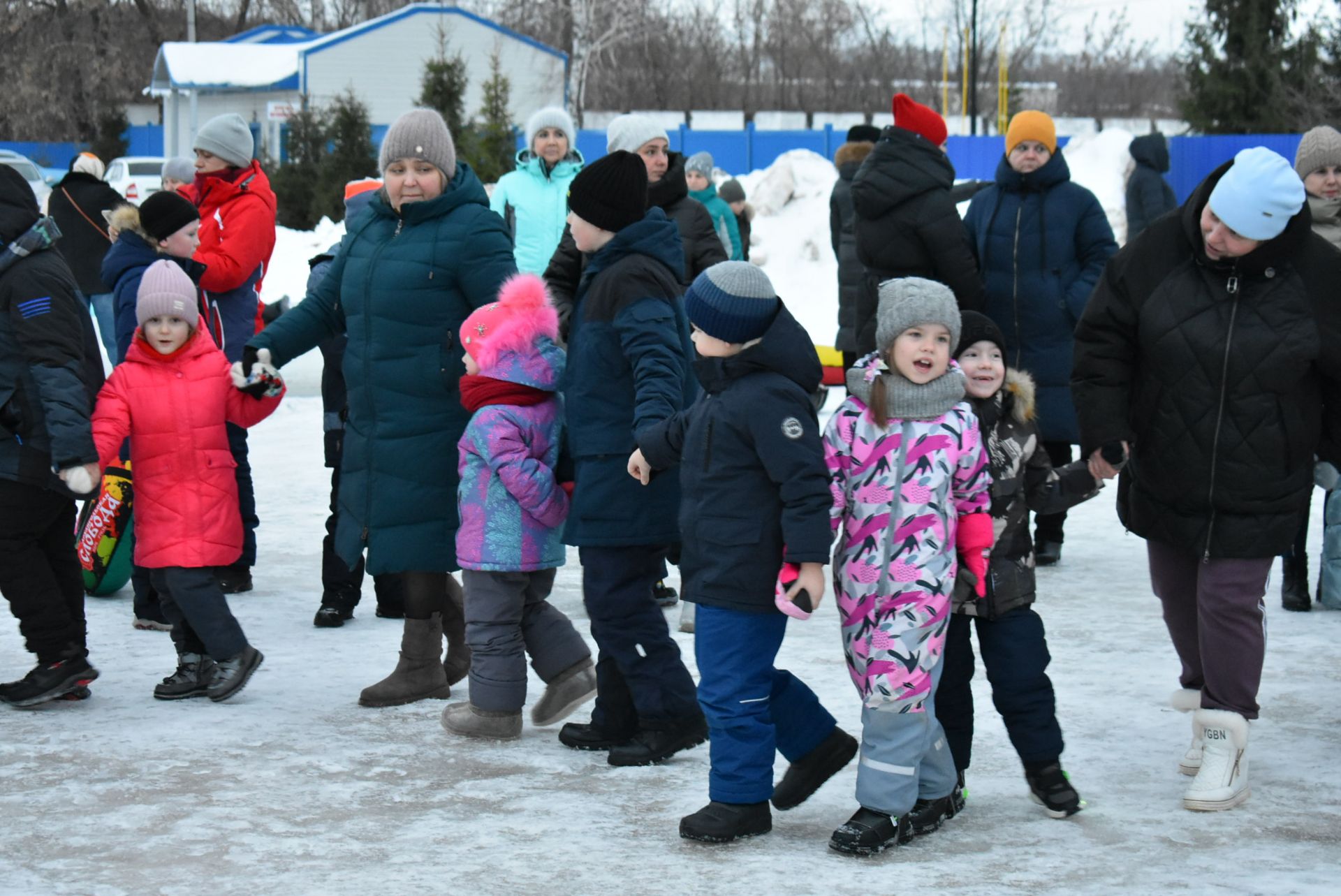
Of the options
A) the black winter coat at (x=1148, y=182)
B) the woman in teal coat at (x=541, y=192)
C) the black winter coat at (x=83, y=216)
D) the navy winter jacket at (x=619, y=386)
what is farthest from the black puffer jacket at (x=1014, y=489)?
the black winter coat at (x=1148, y=182)

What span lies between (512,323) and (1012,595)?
1646 millimetres

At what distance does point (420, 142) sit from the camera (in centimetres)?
497

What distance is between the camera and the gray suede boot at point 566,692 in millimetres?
4867

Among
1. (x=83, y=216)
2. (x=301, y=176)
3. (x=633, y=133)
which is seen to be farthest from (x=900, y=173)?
(x=301, y=176)

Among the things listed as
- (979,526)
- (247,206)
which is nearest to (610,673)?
(979,526)

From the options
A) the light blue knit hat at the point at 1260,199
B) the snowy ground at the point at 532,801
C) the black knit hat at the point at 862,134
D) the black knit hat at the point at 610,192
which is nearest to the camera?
the snowy ground at the point at 532,801

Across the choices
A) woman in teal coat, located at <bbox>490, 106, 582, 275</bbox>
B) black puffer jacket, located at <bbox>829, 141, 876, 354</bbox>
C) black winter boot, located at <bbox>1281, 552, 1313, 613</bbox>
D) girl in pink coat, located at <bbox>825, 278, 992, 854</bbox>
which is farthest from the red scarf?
black puffer jacket, located at <bbox>829, 141, 876, 354</bbox>

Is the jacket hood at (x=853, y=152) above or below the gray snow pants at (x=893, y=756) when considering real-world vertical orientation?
above

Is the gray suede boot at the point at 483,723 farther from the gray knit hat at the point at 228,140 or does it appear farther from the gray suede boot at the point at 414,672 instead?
the gray knit hat at the point at 228,140

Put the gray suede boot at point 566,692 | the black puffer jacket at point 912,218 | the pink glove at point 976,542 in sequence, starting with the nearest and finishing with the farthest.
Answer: the pink glove at point 976,542 → the gray suede boot at point 566,692 → the black puffer jacket at point 912,218

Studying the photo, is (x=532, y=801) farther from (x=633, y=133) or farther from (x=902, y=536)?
(x=633, y=133)

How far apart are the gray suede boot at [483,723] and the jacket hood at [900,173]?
2.91m

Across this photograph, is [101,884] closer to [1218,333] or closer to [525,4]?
[1218,333]

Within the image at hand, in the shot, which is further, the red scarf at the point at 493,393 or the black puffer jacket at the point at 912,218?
the black puffer jacket at the point at 912,218
